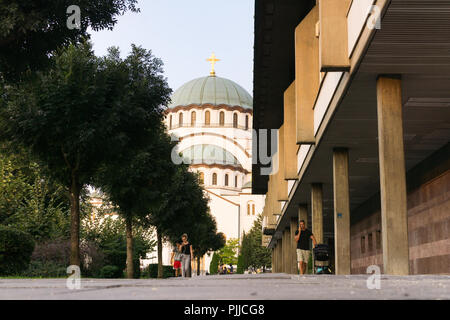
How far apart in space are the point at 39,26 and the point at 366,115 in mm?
7533

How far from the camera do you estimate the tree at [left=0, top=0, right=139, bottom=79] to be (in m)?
12.2

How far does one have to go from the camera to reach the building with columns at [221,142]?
104 m

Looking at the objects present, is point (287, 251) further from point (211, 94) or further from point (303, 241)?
point (211, 94)

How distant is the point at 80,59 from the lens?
56.0 feet

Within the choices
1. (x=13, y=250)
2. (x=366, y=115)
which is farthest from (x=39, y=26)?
(x=13, y=250)

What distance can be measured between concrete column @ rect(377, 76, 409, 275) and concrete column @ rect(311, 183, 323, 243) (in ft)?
34.3

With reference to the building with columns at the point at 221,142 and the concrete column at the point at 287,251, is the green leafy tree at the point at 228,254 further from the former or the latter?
the concrete column at the point at 287,251

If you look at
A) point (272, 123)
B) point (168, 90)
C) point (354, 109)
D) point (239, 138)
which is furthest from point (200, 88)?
point (354, 109)

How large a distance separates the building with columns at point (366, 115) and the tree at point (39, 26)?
13.7ft

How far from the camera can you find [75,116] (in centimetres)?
1619

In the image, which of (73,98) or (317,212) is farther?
(317,212)

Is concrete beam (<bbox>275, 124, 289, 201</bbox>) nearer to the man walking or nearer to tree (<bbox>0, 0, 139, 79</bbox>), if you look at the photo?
the man walking

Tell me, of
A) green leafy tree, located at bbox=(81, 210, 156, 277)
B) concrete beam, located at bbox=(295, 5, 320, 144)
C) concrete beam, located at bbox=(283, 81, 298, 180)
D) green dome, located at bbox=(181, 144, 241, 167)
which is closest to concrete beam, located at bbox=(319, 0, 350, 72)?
concrete beam, located at bbox=(295, 5, 320, 144)

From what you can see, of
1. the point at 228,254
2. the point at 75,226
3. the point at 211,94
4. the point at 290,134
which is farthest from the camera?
the point at 211,94
